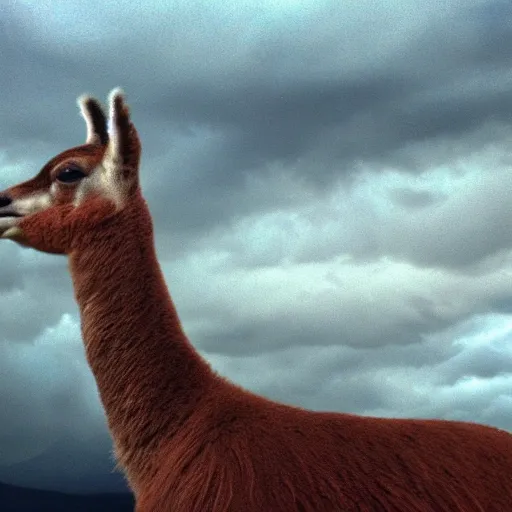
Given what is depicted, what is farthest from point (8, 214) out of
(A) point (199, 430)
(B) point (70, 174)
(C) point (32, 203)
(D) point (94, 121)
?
(A) point (199, 430)

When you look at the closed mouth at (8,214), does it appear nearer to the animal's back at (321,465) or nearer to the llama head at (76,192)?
the llama head at (76,192)

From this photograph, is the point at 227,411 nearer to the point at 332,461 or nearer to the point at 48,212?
the point at 332,461

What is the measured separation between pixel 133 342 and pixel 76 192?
2.01 meters

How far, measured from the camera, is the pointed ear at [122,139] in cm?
890

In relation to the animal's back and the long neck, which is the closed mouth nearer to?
the long neck

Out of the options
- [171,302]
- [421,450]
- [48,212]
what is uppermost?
[48,212]

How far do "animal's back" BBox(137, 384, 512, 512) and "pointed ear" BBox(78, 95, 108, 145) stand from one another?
3.96 metres

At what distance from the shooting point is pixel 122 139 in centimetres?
898

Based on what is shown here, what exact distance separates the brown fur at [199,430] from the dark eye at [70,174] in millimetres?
145

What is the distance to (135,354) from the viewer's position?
8.66 meters

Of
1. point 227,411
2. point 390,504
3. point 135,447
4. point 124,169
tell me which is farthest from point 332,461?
point 124,169

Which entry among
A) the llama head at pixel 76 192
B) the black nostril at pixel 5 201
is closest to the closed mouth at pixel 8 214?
the llama head at pixel 76 192

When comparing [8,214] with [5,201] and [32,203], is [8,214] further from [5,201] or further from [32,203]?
[32,203]

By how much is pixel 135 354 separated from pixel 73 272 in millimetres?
1311
